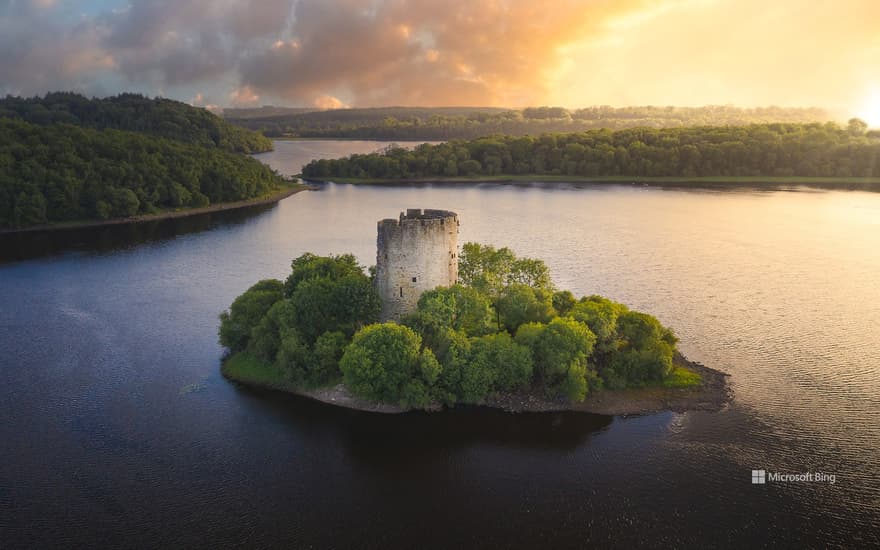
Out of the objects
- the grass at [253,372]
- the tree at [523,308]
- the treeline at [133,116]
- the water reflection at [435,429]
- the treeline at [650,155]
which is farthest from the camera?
the treeline at [133,116]

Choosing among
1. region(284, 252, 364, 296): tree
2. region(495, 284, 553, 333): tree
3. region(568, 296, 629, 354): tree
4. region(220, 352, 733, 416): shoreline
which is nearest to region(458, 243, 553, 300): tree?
region(495, 284, 553, 333): tree

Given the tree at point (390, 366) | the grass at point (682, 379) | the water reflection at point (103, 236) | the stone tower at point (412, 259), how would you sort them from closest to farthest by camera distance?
the tree at point (390, 366) → the stone tower at point (412, 259) → the grass at point (682, 379) → the water reflection at point (103, 236)

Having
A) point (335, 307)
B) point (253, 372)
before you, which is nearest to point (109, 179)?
point (253, 372)

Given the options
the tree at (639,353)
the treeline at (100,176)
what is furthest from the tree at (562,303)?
the treeline at (100,176)

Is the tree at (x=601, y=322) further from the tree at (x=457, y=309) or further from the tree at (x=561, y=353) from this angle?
the tree at (x=457, y=309)

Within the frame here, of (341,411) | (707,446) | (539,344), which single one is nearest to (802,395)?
(707,446)

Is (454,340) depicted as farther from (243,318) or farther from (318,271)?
(243,318)

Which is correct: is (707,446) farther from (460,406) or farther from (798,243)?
(798,243)
